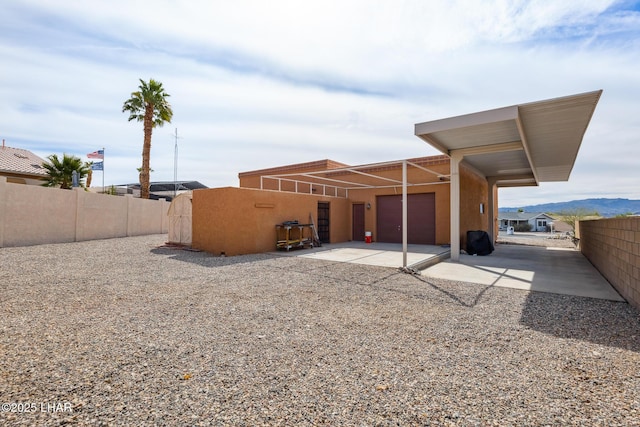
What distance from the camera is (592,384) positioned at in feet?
7.86

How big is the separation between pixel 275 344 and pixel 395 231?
12251mm

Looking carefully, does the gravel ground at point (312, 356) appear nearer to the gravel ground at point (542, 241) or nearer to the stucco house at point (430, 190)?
the stucco house at point (430, 190)

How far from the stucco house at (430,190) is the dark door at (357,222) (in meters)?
0.05

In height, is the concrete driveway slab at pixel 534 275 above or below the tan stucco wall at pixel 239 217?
below

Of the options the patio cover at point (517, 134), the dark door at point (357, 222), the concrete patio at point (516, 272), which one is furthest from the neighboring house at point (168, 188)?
the patio cover at point (517, 134)

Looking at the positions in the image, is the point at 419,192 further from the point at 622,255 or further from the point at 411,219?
the point at 622,255

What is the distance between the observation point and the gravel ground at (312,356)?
2.04 meters

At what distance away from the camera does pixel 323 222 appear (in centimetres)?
1395

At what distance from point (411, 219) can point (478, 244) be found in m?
3.69

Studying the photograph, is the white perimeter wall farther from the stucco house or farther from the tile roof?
the tile roof

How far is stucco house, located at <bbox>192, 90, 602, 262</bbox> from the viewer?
22.7 ft

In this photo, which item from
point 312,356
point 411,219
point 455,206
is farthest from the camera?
point 411,219

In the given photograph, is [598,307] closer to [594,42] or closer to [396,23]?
[594,42]

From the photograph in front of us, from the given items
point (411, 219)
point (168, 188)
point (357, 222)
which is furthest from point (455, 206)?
point (168, 188)
